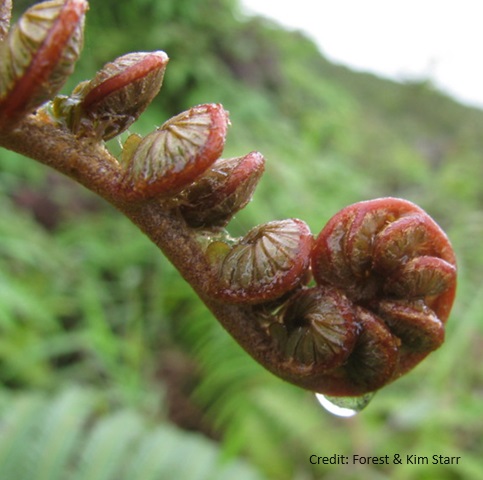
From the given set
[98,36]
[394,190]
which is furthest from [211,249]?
[394,190]

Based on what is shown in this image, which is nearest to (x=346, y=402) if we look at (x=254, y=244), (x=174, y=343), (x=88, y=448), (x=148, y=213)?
(x=254, y=244)

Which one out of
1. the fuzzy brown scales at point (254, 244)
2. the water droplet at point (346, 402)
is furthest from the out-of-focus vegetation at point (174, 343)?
the fuzzy brown scales at point (254, 244)

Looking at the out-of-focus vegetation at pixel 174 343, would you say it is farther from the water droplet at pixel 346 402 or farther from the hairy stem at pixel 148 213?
the hairy stem at pixel 148 213

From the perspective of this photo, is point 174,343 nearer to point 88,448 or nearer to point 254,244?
point 88,448

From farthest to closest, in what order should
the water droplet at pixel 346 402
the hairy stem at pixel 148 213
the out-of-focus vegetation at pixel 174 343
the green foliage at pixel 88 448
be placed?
the out-of-focus vegetation at pixel 174 343, the green foliage at pixel 88 448, the water droplet at pixel 346 402, the hairy stem at pixel 148 213

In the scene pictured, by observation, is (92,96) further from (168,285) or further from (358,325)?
(168,285)

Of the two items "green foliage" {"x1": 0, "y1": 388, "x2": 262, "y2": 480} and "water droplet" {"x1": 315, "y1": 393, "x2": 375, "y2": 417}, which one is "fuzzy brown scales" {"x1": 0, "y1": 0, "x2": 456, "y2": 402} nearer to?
"water droplet" {"x1": 315, "y1": 393, "x2": 375, "y2": 417}

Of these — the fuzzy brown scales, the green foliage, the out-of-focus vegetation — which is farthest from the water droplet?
the green foliage
